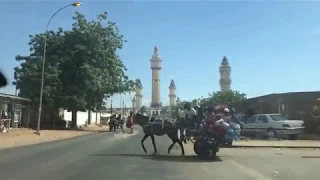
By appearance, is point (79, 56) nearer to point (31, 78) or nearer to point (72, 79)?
point (72, 79)

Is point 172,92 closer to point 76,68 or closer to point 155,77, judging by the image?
point 155,77

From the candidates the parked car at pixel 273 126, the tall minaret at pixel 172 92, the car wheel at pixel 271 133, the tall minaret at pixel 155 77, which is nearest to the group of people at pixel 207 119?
the parked car at pixel 273 126

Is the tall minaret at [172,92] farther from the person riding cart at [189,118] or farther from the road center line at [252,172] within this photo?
the road center line at [252,172]

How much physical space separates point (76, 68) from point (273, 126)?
87.0 ft

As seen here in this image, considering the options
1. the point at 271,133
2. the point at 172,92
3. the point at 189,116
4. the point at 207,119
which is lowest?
the point at 271,133

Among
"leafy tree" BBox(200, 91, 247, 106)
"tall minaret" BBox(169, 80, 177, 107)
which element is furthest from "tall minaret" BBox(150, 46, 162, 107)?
"leafy tree" BBox(200, 91, 247, 106)

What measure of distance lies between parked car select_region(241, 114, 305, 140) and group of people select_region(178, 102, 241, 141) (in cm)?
1146

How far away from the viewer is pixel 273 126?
31.7m

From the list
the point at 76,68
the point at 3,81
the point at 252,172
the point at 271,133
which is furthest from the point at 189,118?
the point at 76,68

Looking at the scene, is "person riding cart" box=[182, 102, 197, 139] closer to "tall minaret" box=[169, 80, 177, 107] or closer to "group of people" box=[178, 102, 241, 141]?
"group of people" box=[178, 102, 241, 141]

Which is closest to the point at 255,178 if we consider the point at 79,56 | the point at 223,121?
the point at 223,121

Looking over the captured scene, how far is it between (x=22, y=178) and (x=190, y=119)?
366 inches

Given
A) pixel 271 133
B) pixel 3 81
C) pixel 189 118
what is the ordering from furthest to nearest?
1. pixel 271 133
2. pixel 189 118
3. pixel 3 81

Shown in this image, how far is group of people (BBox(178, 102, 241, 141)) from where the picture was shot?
18.1 meters
